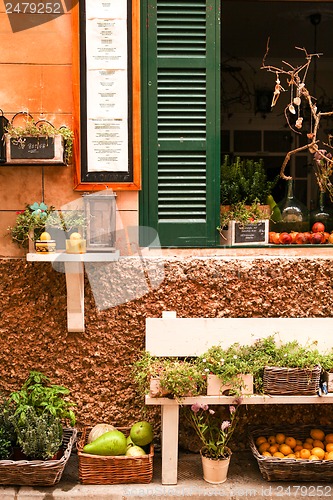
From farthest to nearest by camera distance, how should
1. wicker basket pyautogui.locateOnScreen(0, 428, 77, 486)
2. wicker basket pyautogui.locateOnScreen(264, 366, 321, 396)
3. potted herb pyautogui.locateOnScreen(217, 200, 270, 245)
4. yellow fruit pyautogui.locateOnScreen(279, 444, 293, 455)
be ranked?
potted herb pyautogui.locateOnScreen(217, 200, 270, 245) < yellow fruit pyautogui.locateOnScreen(279, 444, 293, 455) < wicker basket pyautogui.locateOnScreen(264, 366, 321, 396) < wicker basket pyautogui.locateOnScreen(0, 428, 77, 486)

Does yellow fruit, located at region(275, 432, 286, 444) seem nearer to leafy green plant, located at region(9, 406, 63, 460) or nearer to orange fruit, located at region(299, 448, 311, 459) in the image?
orange fruit, located at region(299, 448, 311, 459)

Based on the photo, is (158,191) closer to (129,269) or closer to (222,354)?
(129,269)

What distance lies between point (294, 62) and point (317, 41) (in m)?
0.52

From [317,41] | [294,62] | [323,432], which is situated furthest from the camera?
[294,62]

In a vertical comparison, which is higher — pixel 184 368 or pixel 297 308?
pixel 297 308

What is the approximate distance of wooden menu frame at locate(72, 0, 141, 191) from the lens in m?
3.66

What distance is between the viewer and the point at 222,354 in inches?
139

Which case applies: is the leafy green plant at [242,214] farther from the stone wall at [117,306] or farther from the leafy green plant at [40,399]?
the leafy green plant at [40,399]

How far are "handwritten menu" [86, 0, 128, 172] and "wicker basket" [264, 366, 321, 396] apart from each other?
147cm

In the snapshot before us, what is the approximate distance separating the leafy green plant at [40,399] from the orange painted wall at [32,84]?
2.86 ft

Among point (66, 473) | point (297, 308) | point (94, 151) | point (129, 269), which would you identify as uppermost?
point (94, 151)

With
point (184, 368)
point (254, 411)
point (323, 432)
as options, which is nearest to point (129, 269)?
point (184, 368)

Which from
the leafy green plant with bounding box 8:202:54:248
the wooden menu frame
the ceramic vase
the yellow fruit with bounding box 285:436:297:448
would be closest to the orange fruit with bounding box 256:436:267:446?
the yellow fruit with bounding box 285:436:297:448

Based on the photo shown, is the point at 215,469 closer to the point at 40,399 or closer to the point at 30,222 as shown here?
the point at 40,399
